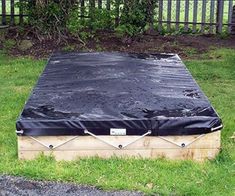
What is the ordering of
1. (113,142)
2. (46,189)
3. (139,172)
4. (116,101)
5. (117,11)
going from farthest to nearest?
1. (117,11)
2. (116,101)
3. (113,142)
4. (139,172)
5. (46,189)

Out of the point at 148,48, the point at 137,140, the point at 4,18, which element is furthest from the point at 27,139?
the point at 4,18

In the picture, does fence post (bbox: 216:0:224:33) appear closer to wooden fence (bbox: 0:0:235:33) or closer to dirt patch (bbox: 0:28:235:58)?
wooden fence (bbox: 0:0:235:33)

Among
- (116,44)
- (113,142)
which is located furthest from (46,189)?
(116,44)

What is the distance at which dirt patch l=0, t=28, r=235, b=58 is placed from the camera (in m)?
9.34

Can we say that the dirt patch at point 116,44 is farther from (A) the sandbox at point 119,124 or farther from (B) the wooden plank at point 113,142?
(B) the wooden plank at point 113,142

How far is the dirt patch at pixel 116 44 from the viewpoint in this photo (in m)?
9.34

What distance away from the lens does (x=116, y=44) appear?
9664 millimetres

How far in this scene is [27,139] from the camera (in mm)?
4316

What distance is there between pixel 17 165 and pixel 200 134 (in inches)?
58.6

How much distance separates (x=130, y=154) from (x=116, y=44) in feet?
17.9

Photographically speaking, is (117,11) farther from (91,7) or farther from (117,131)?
(117,131)

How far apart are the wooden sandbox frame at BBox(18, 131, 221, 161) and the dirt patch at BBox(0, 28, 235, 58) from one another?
4875 millimetres

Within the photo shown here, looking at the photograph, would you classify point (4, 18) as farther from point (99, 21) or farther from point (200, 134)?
point (200, 134)

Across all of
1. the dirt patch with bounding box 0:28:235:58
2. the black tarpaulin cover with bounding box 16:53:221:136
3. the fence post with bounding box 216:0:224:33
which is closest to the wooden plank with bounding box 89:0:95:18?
the dirt patch with bounding box 0:28:235:58
